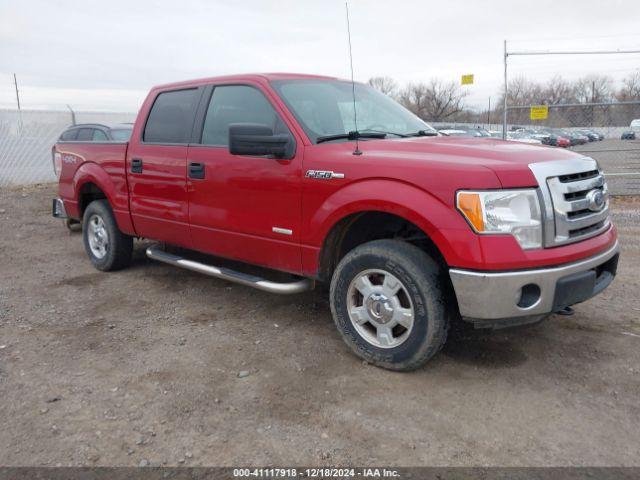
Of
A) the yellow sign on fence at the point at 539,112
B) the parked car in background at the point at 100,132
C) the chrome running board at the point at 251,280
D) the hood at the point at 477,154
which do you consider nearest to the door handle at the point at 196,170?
the chrome running board at the point at 251,280

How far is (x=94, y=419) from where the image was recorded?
2975 mm

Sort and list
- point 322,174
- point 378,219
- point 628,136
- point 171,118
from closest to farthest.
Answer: point 322,174, point 378,219, point 171,118, point 628,136

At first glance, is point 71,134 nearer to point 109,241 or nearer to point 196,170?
point 109,241

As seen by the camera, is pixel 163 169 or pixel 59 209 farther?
pixel 59 209

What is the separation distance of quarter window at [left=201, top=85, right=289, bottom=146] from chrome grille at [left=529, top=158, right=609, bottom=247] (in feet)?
6.19

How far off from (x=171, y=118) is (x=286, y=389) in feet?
9.26

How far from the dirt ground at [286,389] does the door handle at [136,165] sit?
3.96ft

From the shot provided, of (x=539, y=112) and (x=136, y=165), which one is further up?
(x=539, y=112)

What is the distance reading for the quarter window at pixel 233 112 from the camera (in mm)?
4090

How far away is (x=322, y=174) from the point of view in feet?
11.8

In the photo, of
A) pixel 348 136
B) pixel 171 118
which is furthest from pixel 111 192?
pixel 348 136

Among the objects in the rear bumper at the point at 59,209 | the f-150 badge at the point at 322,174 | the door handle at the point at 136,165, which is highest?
the door handle at the point at 136,165

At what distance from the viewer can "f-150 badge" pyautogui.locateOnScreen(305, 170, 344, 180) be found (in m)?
3.51

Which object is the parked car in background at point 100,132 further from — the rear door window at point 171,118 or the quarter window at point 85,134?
the rear door window at point 171,118
